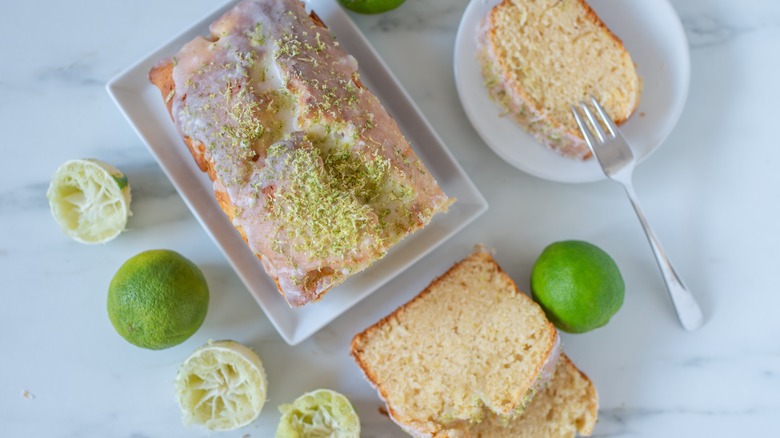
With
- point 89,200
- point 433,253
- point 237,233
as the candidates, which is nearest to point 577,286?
point 433,253

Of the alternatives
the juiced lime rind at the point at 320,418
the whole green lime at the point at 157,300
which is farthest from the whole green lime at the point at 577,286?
the whole green lime at the point at 157,300

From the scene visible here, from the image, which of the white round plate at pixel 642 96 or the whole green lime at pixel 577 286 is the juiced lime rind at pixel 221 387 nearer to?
the whole green lime at pixel 577 286

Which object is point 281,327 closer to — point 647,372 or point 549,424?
point 549,424

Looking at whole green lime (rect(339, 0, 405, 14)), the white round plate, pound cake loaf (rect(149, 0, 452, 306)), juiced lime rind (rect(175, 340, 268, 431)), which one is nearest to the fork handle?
the white round plate

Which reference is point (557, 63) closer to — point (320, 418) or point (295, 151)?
point (295, 151)

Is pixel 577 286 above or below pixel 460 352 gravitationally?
above

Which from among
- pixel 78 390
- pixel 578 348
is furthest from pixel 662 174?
pixel 78 390
